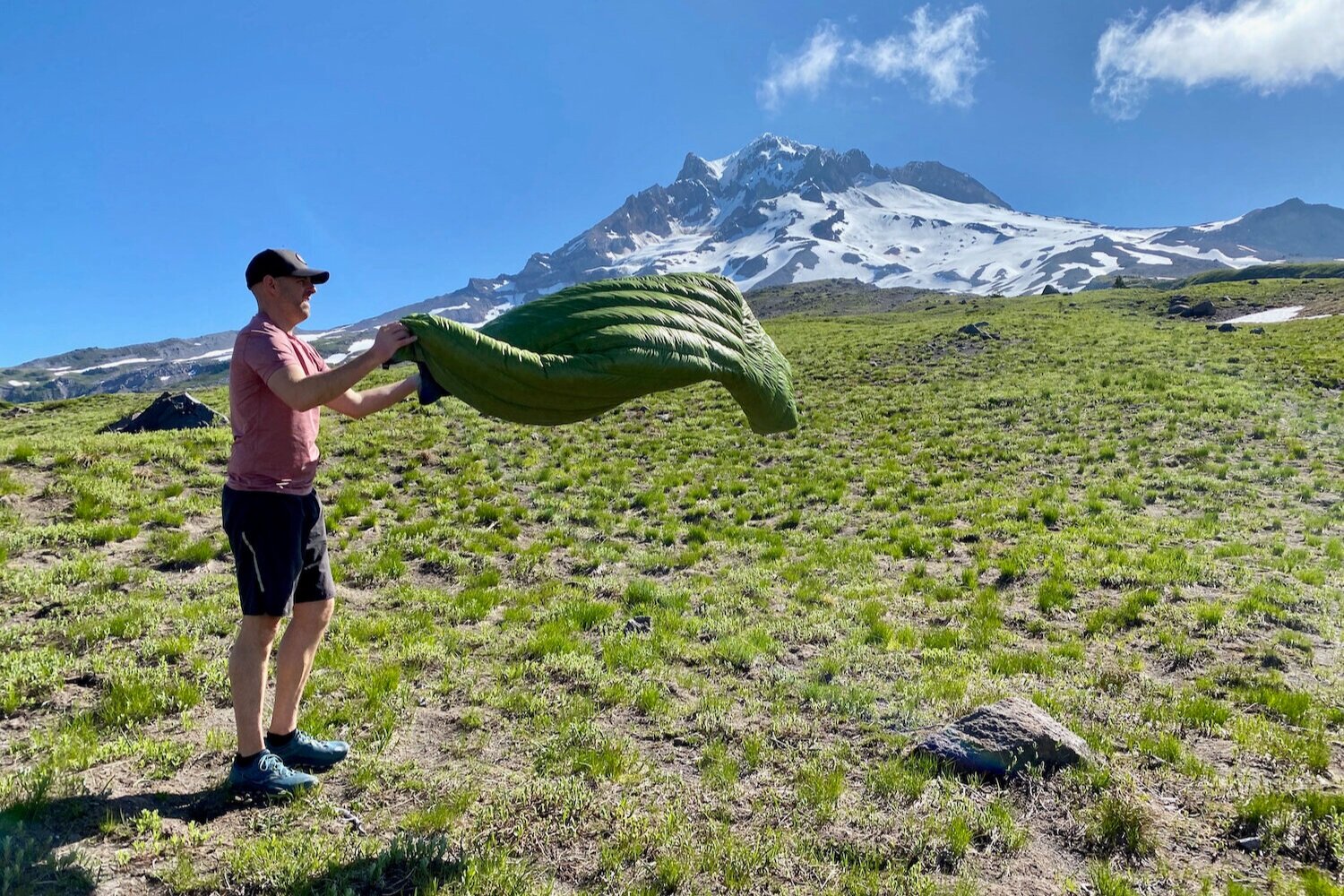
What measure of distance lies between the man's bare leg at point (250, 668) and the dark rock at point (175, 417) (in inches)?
744

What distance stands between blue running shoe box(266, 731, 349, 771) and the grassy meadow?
0.44 feet

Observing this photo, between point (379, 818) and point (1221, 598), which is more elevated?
point (379, 818)

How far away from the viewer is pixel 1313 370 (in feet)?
97.7

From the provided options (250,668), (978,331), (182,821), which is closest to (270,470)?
(250,668)

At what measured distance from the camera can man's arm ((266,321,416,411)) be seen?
12.2 ft

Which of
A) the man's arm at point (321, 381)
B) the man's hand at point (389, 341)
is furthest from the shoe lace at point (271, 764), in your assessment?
the man's hand at point (389, 341)

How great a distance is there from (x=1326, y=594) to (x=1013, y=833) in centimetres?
877

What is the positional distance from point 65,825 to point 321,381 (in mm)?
3706

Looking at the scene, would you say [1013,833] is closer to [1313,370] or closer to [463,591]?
[463,591]

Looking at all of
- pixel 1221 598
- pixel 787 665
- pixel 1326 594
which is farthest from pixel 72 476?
pixel 1326 594

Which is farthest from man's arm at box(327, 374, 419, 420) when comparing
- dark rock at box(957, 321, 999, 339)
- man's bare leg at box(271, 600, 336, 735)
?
dark rock at box(957, 321, 999, 339)

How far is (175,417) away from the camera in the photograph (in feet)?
67.9

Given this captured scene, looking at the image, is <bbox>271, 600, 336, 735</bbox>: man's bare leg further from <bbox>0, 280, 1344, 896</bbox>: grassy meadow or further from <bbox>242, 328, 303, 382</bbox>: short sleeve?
<bbox>242, 328, 303, 382</bbox>: short sleeve

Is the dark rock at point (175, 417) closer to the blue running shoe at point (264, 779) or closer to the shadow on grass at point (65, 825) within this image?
the shadow on grass at point (65, 825)
